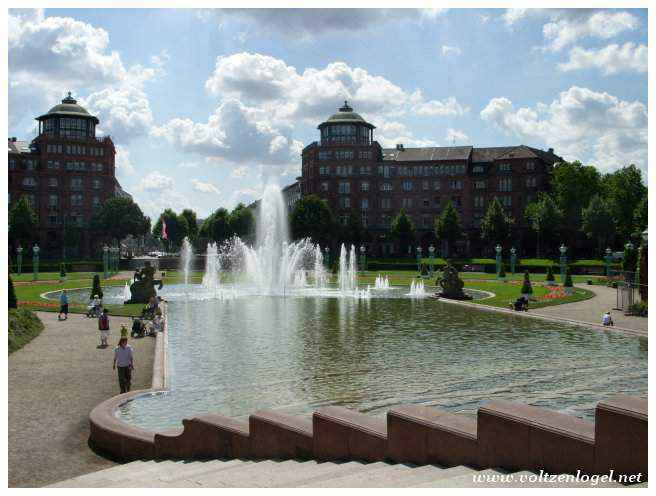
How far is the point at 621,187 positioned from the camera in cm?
10288

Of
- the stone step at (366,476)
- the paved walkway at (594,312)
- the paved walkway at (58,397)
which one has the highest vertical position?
the stone step at (366,476)

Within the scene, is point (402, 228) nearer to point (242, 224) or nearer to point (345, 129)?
point (345, 129)

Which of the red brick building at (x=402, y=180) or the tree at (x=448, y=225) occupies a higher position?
the red brick building at (x=402, y=180)

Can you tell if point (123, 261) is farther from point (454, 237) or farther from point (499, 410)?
point (499, 410)

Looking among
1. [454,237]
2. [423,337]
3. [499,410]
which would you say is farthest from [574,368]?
[454,237]

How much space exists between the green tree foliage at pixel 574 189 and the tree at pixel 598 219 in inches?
221

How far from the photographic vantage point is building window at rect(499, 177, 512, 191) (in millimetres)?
113812

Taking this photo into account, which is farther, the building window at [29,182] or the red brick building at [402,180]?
the red brick building at [402,180]

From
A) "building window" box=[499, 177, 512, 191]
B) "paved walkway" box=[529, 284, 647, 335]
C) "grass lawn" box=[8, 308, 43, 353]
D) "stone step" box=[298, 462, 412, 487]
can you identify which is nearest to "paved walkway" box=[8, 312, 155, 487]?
"grass lawn" box=[8, 308, 43, 353]

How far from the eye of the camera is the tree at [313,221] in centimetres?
10425

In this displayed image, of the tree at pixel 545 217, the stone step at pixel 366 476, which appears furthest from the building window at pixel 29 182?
the stone step at pixel 366 476

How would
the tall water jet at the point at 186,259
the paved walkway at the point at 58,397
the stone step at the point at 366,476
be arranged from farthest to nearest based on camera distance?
the tall water jet at the point at 186,259
the paved walkway at the point at 58,397
the stone step at the point at 366,476

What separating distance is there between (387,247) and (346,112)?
24459 mm

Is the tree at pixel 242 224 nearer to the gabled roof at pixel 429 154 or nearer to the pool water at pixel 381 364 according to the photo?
the gabled roof at pixel 429 154
